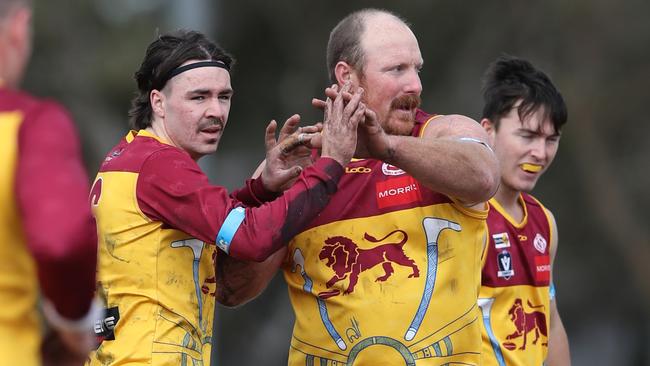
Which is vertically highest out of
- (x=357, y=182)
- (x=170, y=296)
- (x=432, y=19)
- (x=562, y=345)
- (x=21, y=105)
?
(x=432, y=19)

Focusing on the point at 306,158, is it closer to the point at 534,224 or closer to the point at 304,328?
the point at 304,328

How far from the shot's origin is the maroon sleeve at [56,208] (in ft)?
11.1

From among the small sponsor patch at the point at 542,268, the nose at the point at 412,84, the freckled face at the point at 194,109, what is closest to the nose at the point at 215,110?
the freckled face at the point at 194,109

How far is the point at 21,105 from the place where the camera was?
143 inches

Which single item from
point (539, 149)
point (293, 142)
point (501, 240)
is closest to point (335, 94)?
point (293, 142)

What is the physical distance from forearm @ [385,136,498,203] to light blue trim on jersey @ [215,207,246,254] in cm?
71

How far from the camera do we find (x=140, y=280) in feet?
16.8

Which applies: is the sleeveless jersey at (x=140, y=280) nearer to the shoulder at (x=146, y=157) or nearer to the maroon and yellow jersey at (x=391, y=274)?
the shoulder at (x=146, y=157)

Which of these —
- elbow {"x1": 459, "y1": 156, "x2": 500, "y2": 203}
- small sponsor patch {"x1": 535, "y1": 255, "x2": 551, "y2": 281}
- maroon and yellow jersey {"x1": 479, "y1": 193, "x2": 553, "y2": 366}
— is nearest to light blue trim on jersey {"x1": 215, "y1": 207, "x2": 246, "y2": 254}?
elbow {"x1": 459, "y1": 156, "x2": 500, "y2": 203}

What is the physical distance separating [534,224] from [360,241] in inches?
75.2

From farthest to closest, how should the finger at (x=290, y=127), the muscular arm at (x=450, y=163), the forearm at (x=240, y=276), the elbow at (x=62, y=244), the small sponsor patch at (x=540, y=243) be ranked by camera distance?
the small sponsor patch at (x=540, y=243) → the forearm at (x=240, y=276) → the finger at (x=290, y=127) → the muscular arm at (x=450, y=163) → the elbow at (x=62, y=244)

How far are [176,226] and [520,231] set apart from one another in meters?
2.63

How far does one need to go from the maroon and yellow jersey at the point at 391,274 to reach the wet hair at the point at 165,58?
2.97ft

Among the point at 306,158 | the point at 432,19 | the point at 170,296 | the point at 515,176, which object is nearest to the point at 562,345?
the point at 515,176
